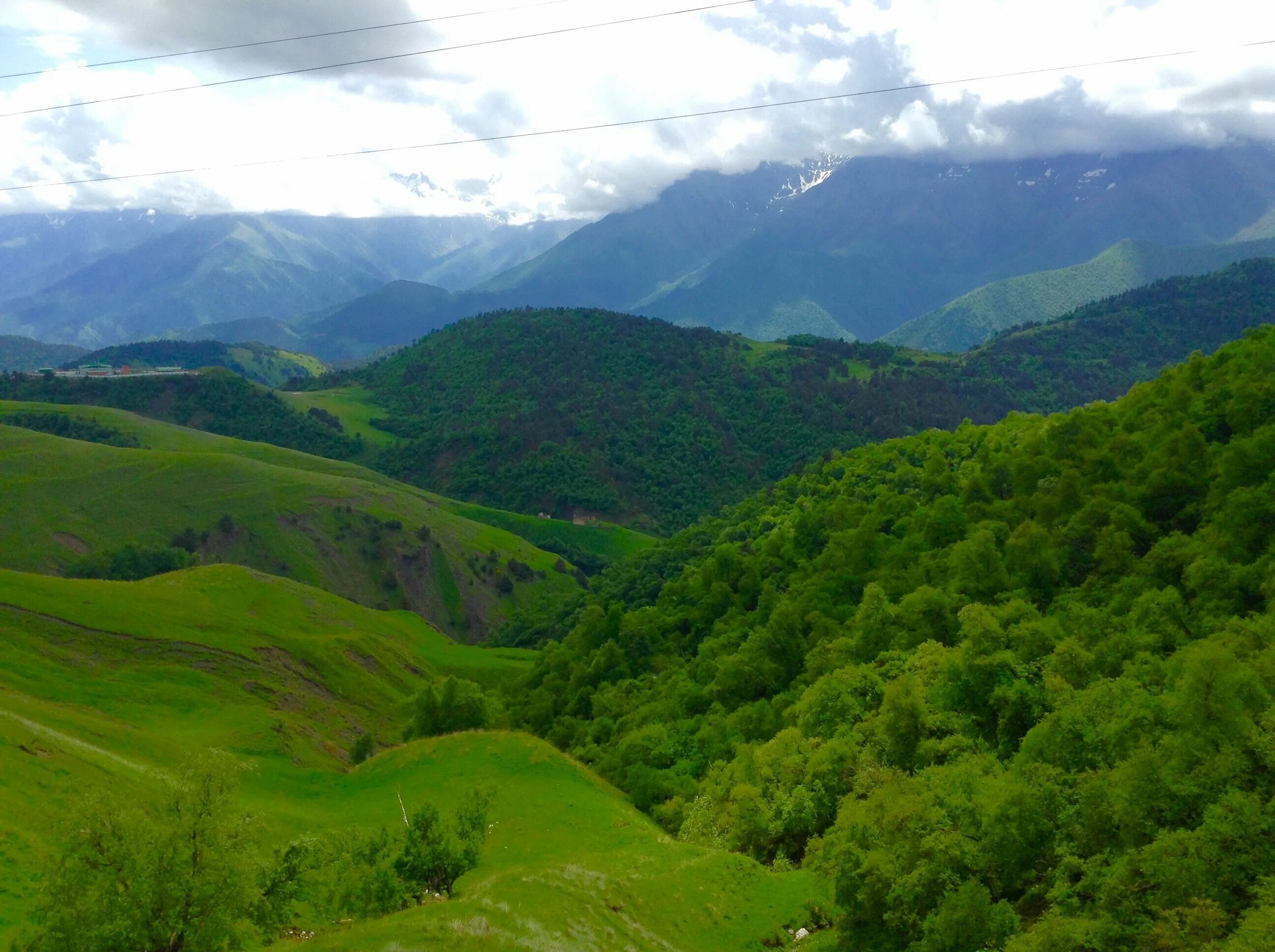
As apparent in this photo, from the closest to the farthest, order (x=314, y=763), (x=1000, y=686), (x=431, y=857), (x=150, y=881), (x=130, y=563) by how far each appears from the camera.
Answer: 1. (x=150, y=881)
2. (x=431, y=857)
3. (x=1000, y=686)
4. (x=314, y=763)
5. (x=130, y=563)

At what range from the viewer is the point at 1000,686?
41.3 m

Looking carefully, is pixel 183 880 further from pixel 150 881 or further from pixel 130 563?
pixel 130 563

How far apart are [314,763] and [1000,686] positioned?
2072 inches

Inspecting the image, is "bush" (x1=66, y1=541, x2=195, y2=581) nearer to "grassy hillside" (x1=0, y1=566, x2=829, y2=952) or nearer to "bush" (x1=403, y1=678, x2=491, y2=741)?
"grassy hillside" (x1=0, y1=566, x2=829, y2=952)

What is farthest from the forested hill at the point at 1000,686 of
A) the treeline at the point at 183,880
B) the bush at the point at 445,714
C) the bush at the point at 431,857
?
the treeline at the point at 183,880

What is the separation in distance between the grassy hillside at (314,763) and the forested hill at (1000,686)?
5.34 meters

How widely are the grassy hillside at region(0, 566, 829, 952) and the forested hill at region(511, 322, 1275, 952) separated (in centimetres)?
534

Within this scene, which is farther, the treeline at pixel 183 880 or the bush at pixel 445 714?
the bush at pixel 445 714

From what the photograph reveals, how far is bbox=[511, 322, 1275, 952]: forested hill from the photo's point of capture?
25.8 meters

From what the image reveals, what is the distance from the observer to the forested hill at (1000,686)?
84.7 feet

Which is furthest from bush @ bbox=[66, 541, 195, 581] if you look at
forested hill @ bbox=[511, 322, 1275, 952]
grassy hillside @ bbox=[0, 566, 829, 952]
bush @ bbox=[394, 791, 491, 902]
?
bush @ bbox=[394, 791, 491, 902]

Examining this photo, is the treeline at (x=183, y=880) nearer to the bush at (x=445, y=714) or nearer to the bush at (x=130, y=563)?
the bush at (x=445, y=714)

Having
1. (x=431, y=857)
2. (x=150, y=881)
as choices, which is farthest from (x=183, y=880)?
(x=431, y=857)

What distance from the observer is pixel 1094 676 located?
41.4 m
